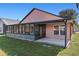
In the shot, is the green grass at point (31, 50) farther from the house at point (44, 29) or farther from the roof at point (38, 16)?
the roof at point (38, 16)

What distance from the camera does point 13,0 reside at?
8.26 m

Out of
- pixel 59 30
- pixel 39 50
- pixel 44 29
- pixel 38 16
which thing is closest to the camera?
pixel 39 50

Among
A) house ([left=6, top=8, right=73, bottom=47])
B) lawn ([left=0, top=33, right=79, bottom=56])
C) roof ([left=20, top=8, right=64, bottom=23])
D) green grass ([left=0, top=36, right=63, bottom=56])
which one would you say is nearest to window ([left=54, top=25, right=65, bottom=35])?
house ([left=6, top=8, right=73, bottom=47])

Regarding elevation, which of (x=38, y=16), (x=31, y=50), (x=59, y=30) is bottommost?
(x=31, y=50)

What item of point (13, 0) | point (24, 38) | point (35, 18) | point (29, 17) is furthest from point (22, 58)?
point (29, 17)

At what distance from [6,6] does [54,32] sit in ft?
20.2

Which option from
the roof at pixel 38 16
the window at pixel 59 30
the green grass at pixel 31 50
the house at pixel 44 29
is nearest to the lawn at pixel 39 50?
the green grass at pixel 31 50

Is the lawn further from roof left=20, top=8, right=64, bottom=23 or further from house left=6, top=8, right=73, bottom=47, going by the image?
roof left=20, top=8, right=64, bottom=23

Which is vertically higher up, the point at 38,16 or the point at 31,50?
the point at 38,16

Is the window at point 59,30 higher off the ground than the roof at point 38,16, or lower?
lower

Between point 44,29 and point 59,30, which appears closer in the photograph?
point 59,30

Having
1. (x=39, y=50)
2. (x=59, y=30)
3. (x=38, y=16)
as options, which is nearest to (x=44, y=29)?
(x=38, y=16)

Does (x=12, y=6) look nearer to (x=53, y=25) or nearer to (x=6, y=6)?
(x=6, y=6)

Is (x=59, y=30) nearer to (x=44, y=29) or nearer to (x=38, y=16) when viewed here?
(x=44, y=29)
